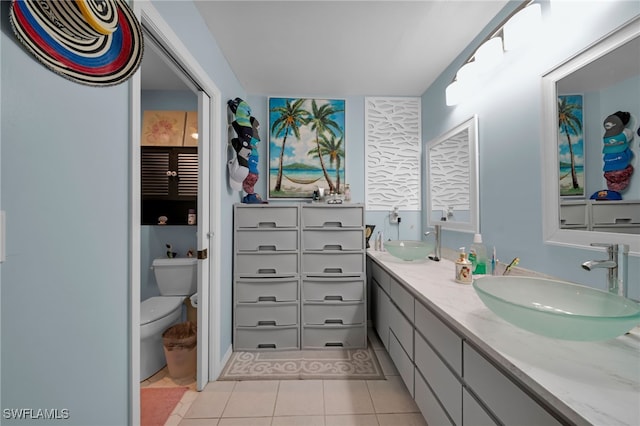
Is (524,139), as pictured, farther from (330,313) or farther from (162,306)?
(162,306)

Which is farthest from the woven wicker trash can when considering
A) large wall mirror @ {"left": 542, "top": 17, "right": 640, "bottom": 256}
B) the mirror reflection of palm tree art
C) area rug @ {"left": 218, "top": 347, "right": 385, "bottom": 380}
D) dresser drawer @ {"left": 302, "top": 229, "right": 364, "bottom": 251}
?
the mirror reflection of palm tree art

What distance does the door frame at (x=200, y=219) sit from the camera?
3.06ft

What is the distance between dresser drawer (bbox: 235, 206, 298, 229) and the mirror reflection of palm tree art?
67.9 inches

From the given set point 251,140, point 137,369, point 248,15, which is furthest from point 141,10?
point 137,369

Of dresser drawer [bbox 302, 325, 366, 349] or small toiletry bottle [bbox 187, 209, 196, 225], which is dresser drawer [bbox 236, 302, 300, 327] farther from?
small toiletry bottle [bbox 187, 209, 196, 225]

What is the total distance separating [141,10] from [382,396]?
98.5 inches

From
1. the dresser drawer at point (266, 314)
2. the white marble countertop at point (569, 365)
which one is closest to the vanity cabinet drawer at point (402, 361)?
the white marble countertop at point (569, 365)

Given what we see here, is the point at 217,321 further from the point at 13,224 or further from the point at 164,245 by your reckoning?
the point at 13,224

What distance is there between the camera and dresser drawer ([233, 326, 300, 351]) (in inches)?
83.5

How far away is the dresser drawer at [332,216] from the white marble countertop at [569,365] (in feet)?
3.95

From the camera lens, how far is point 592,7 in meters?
0.99

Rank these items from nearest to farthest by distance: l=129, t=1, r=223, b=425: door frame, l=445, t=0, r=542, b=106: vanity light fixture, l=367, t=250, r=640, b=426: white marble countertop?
1. l=367, t=250, r=640, b=426: white marble countertop
2. l=129, t=1, r=223, b=425: door frame
3. l=445, t=0, r=542, b=106: vanity light fixture

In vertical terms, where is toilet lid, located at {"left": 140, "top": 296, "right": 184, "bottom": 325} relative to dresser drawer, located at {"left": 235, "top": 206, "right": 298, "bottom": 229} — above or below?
below

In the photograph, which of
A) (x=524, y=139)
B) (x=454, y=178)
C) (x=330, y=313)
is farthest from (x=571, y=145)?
(x=330, y=313)
